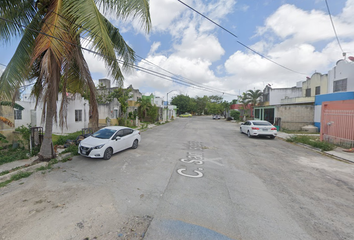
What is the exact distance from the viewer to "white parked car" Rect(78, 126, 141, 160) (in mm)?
6836

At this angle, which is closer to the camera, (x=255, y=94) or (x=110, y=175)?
(x=110, y=175)

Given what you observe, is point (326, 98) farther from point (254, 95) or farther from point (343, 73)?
point (254, 95)

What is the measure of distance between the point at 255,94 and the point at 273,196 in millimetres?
31048

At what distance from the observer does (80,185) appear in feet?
15.3

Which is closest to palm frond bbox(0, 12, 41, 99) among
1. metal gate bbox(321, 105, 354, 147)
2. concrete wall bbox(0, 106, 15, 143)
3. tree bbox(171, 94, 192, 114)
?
concrete wall bbox(0, 106, 15, 143)

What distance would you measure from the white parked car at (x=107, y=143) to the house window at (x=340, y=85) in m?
22.5

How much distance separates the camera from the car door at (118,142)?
752 centimetres

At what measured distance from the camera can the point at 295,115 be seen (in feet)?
59.7

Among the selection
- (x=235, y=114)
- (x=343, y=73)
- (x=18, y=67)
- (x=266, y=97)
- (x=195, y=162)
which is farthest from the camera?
(x=235, y=114)

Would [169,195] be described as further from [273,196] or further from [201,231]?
[273,196]

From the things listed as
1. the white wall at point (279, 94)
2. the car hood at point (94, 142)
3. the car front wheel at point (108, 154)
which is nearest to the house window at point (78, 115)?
the car hood at point (94, 142)

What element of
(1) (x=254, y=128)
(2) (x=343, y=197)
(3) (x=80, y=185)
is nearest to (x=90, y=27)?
(3) (x=80, y=185)

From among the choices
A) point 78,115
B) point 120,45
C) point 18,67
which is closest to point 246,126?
point 120,45

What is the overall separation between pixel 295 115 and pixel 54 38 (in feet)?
71.1
